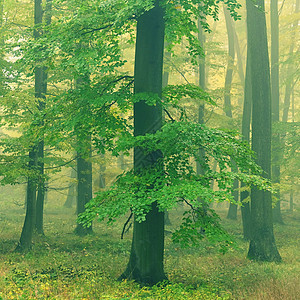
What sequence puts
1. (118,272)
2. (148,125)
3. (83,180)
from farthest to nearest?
(83,180)
(118,272)
(148,125)

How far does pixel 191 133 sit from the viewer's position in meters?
6.94

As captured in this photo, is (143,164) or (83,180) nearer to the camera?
(143,164)

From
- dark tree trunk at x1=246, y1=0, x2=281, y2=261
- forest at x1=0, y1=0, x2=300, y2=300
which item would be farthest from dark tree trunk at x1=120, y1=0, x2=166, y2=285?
dark tree trunk at x1=246, y1=0, x2=281, y2=261

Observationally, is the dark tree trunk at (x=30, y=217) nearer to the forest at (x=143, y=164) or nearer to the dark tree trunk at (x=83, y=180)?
the forest at (x=143, y=164)

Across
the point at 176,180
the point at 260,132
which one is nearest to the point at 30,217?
the point at 176,180

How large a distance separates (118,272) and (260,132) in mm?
7040

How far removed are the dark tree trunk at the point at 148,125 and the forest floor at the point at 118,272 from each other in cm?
45

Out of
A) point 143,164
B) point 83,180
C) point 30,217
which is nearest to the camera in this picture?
point 143,164

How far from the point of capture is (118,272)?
9.34 metres

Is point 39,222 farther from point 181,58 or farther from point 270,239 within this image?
point 181,58

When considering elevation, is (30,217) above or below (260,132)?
below

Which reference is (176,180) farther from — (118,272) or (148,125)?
(118,272)

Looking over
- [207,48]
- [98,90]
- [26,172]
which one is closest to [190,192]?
[98,90]

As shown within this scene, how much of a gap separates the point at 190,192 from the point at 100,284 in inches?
126
